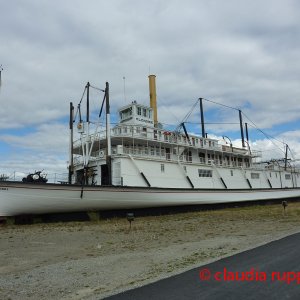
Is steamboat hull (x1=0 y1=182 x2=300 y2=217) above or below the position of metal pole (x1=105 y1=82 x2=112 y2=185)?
below

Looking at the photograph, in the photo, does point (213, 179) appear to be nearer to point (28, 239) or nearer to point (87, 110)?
point (87, 110)

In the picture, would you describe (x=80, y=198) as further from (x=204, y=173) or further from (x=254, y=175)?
(x=254, y=175)

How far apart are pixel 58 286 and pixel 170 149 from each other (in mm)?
24757

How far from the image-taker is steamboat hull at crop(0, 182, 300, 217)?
20.6 meters

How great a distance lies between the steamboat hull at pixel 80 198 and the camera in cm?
2056

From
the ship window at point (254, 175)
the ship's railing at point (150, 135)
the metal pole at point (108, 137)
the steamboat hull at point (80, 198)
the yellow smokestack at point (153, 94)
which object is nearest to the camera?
the steamboat hull at point (80, 198)

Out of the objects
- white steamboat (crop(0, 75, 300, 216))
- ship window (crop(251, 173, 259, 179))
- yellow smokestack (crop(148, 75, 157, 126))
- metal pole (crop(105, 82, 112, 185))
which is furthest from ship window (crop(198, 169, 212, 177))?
metal pole (crop(105, 82, 112, 185))

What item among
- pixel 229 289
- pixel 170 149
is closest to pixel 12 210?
pixel 170 149

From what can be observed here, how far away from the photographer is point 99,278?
7.53 metres
